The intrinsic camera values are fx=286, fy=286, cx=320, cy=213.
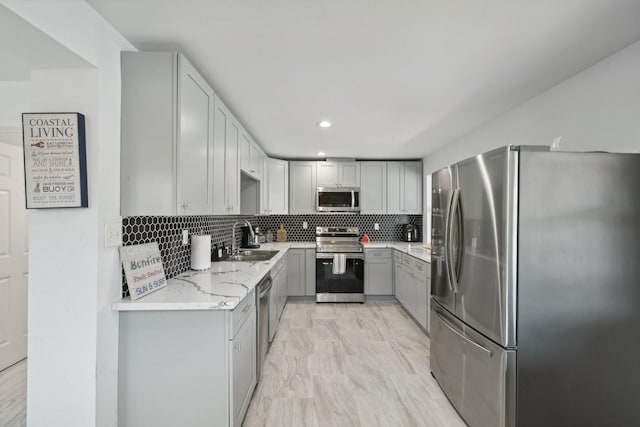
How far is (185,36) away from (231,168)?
3.88 feet

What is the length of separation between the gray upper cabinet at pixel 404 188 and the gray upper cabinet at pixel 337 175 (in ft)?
1.97

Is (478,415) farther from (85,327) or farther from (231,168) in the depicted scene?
(231,168)

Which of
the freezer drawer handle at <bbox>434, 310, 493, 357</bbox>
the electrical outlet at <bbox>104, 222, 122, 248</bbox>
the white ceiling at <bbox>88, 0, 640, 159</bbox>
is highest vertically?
the white ceiling at <bbox>88, 0, 640, 159</bbox>

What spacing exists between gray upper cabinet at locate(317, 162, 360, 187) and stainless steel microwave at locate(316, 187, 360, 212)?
122 mm

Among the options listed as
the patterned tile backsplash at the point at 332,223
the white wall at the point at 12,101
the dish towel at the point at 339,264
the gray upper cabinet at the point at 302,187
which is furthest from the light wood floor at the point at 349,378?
the white wall at the point at 12,101

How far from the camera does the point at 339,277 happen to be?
4480mm

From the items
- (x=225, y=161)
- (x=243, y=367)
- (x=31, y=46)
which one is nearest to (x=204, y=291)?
(x=243, y=367)

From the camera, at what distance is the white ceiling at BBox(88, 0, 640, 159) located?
4.55ft

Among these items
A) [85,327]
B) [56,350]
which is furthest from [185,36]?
[56,350]

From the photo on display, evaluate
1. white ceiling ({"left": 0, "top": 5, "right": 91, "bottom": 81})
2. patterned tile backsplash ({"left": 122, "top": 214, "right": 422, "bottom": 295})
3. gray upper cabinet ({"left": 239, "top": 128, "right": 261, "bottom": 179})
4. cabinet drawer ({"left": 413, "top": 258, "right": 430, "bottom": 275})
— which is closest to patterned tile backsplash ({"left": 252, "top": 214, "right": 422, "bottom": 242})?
patterned tile backsplash ({"left": 122, "top": 214, "right": 422, "bottom": 295})

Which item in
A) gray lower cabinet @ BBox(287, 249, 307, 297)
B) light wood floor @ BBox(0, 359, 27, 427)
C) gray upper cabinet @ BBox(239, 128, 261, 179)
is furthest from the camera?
gray lower cabinet @ BBox(287, 249, 307, 297)

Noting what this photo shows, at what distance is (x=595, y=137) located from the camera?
1903 millimetres

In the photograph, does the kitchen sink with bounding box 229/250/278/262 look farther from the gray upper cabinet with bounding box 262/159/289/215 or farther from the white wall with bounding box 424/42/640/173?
the white wall with bounding box 424/42/640/173

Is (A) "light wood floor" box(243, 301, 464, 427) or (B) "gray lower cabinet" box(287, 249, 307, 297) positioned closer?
(A) "light wood floor" box(243, 301, 464, 427)
